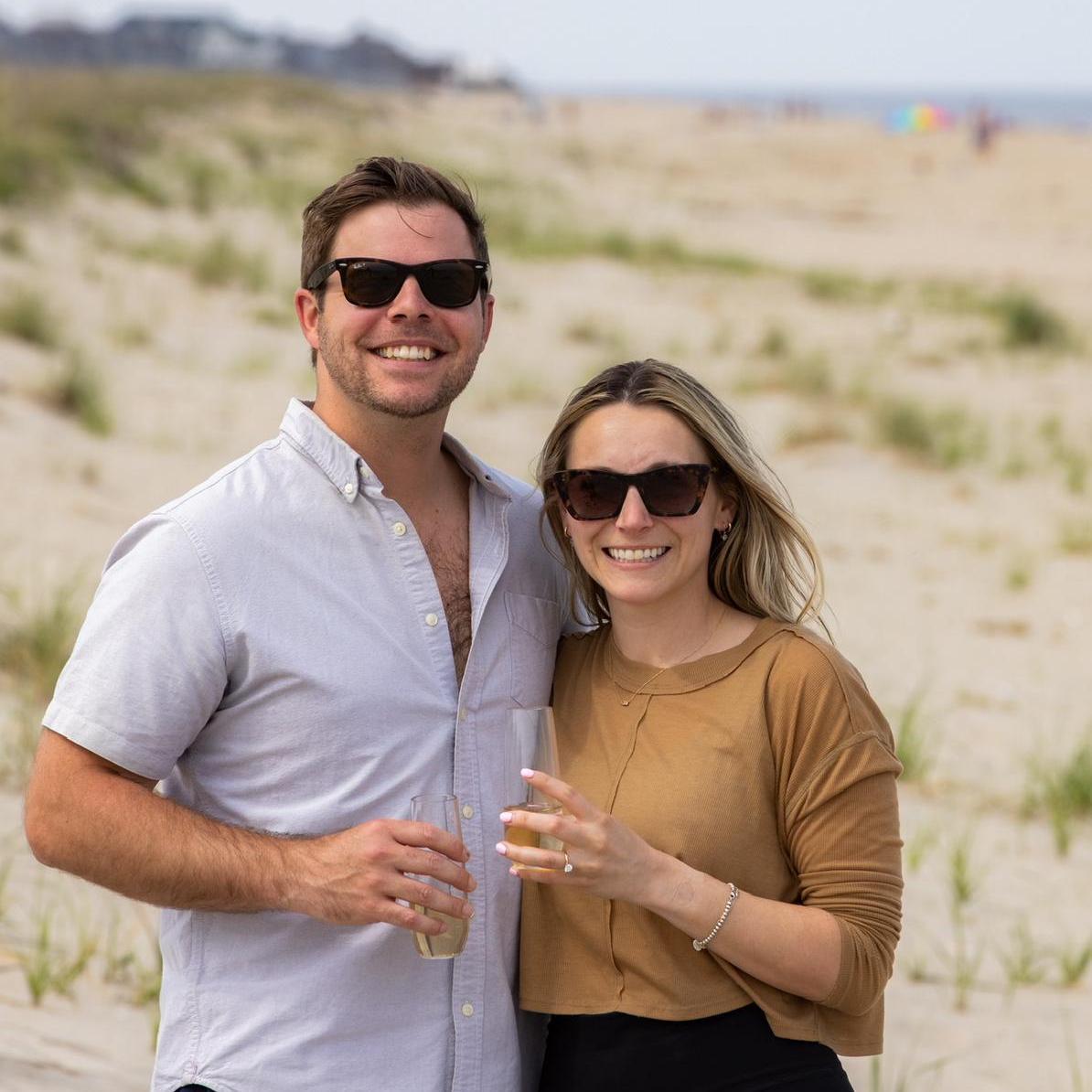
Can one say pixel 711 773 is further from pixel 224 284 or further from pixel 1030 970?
pixel 224 284

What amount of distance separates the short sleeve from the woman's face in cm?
63

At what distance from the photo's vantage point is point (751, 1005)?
2.29 meters

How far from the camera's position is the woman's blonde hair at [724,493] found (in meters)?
2.47

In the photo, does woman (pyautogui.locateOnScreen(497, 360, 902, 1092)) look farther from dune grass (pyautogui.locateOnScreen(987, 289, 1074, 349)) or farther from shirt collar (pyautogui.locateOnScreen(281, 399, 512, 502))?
dune grass (pyautogui.locateOnScreen(987, 289, 1074, 349))

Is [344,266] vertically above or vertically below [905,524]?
above

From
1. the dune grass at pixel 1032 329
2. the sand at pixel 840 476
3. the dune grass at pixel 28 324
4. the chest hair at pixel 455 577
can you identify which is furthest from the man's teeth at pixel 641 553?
the dune grass at pixel 1032 329

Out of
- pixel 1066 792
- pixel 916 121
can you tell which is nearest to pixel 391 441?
pixel 1066 792

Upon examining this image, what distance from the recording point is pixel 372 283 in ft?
8.27

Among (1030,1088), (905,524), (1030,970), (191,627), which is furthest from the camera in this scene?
(905,524)

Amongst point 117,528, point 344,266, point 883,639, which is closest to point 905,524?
point 883,639

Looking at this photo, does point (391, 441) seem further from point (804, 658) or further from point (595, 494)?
point (804, 658)

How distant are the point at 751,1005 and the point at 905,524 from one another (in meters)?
7.53

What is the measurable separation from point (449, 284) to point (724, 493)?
590 mm

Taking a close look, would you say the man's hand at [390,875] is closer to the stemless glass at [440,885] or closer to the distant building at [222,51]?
the stemless glass at [440,885]
